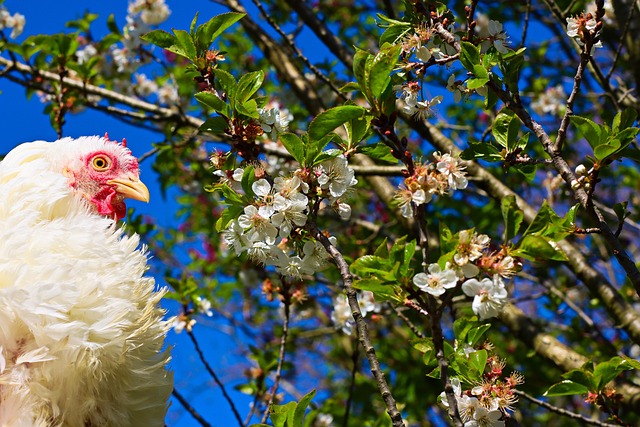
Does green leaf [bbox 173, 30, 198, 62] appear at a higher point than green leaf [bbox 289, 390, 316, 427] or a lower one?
higher

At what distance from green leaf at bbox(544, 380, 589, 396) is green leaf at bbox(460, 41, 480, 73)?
0.87 metres

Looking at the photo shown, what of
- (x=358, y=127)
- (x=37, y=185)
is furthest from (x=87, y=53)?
(x=358, y=127)

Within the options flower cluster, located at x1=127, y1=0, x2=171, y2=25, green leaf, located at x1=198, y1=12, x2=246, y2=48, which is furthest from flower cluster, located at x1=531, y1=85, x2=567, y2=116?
green leaf, located at x1=198, y1=12, x2=246, y2=48

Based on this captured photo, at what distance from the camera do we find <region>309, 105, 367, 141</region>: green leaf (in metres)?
1.58

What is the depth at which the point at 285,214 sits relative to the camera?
64.1 inches

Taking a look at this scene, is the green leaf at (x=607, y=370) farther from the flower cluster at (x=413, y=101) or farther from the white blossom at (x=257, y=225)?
the white blossom at (x=257, y=225)

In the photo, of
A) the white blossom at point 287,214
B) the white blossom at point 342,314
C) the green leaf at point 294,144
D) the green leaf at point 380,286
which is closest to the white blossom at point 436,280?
the green leaf at point 380,286

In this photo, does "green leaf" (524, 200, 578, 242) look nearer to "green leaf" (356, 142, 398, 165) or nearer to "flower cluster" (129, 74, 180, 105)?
"green leaf" (356, 142, 398, 165)

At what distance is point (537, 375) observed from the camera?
186 inches

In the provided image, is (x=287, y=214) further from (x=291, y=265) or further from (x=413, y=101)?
(x=413, y=101)

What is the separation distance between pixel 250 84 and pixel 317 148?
0.86 ft

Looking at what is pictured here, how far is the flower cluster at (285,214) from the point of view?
1.63 m

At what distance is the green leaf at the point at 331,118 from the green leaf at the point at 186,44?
17.8 inches

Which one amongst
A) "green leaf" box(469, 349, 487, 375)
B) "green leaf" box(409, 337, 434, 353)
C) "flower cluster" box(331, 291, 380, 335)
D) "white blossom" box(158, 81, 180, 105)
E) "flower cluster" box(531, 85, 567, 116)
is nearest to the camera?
"green leaf" box(469, 349, 487, 375)
